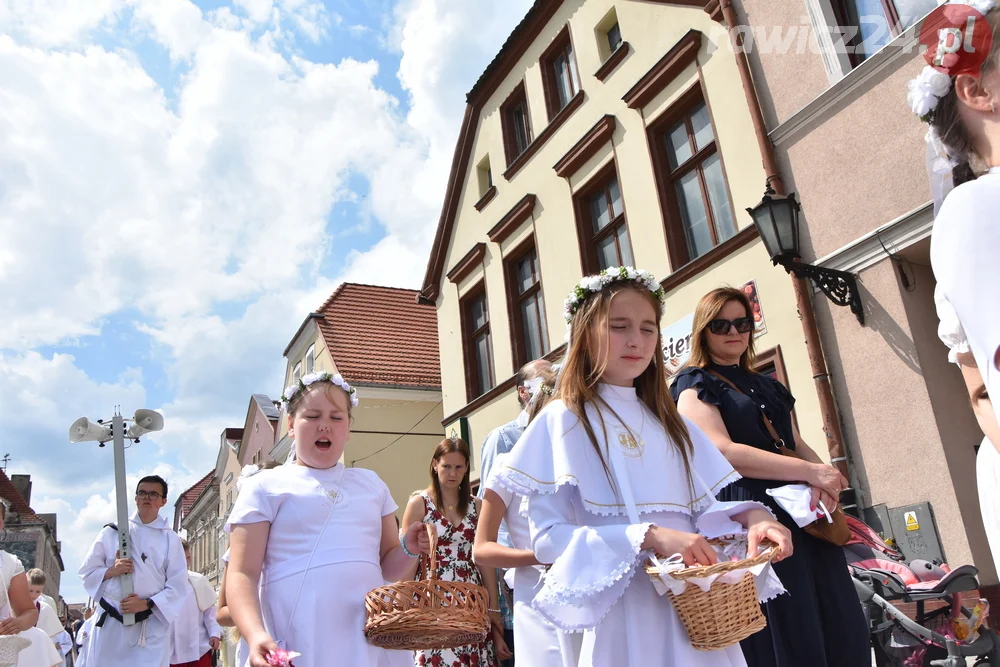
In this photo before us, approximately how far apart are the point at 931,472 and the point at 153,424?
7080 mm

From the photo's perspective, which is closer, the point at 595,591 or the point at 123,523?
the point at 595,591

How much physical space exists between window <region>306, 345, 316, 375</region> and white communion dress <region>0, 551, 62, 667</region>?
50.8 ft

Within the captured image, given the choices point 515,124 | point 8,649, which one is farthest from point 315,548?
point 515,124

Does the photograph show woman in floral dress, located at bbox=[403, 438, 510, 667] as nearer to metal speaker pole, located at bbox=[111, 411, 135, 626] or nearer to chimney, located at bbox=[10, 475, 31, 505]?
metal speaker pole, located at bbox=[111, 411, 135, 626]

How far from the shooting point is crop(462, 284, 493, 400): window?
48.1 feet

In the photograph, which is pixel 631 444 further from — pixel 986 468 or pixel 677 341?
pixel 677 341

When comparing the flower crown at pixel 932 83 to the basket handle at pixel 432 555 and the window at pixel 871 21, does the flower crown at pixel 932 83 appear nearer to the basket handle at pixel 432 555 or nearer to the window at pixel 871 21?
the basket handle at pixel 432 555

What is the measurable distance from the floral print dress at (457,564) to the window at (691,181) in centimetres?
545

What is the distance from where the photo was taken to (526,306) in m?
13.4

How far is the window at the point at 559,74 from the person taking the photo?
1262 centimetres

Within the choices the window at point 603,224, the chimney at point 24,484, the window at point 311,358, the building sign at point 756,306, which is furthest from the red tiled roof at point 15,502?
the building sign at point 756,306

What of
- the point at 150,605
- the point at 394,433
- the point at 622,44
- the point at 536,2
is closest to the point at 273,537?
the point at 150,605

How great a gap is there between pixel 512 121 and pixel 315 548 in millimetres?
12830

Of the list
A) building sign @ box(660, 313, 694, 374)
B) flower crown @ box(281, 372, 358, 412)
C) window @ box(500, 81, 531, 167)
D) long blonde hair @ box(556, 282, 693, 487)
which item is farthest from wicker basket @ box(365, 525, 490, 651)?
window @ box(500, 81, 531, 167)
